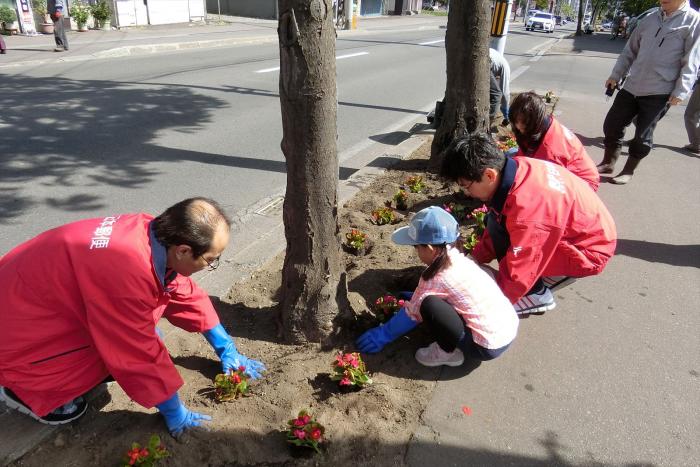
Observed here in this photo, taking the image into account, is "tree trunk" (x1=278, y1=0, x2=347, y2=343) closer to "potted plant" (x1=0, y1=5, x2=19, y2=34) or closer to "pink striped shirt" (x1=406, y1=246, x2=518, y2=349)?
"pink striped shirt" (x1=406, y1=246, x2=518, y2=349)

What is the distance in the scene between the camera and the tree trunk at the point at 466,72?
4918mm

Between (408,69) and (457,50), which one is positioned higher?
(457,50)

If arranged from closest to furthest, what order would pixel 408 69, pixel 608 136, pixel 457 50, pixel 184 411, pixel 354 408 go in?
pixel 184 411, pixel 354 408, pixel 457 50, pixel 608 136, pixel 408 69

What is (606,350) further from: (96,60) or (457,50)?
(96,60)

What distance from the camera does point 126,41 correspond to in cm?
1580

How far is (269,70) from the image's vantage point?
1229 centimetres

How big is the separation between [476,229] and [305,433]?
2.53 meters

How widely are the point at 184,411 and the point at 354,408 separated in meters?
0.79

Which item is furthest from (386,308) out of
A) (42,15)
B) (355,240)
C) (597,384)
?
(42,15)

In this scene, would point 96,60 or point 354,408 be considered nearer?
point 354,408

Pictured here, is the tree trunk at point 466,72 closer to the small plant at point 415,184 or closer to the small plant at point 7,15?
the small plant at point 415,184

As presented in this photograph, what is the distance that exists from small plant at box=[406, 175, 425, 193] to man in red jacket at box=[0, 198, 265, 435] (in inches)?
123

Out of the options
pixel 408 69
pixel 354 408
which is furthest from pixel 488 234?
pixel 408 69

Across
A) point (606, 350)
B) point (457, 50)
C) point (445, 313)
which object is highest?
point (457, 50)
